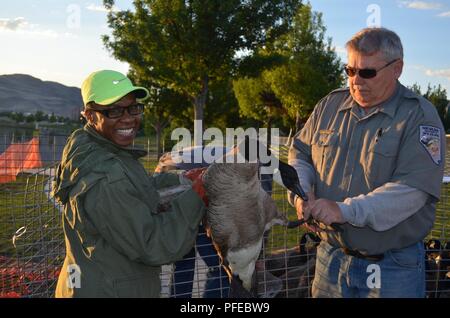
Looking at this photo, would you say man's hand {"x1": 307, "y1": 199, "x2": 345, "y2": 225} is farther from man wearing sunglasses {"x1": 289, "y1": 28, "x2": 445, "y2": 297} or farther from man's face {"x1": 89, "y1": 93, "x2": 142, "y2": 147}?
man's face {"x1": 89, "y1": 93, "x2": 142, "y2": 147}

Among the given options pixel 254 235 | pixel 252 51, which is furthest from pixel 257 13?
pixel 254 235

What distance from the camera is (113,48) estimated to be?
14.6 meters

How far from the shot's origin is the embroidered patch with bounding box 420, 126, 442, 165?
2.19m

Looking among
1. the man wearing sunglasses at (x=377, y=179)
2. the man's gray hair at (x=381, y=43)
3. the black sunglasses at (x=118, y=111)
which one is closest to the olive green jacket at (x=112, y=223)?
the black sunglasses at (x=118, y=111)

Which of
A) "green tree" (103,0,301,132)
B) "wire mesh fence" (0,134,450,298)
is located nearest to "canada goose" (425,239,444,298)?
"wire mesh fence" (0,134,450,298)

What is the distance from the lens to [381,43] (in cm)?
229

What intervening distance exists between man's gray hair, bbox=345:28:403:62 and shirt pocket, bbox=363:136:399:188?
437 millimetres

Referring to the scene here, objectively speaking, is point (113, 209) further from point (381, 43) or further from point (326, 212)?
point (381, 43)

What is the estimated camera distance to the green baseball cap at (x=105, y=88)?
7.00 ft

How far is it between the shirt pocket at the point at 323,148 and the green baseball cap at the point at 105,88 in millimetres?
1098

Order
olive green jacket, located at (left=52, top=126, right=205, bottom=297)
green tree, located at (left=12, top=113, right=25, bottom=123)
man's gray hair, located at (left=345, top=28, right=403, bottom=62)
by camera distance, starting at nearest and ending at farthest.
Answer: olive green jacket, located at (left=52, top=126, right=205, bottom=297) < man's gray hair, located at (left=345, top=28, right=403, bottom=62) < green tree, located at (left=12, top=113, right=25, bottom=123)
